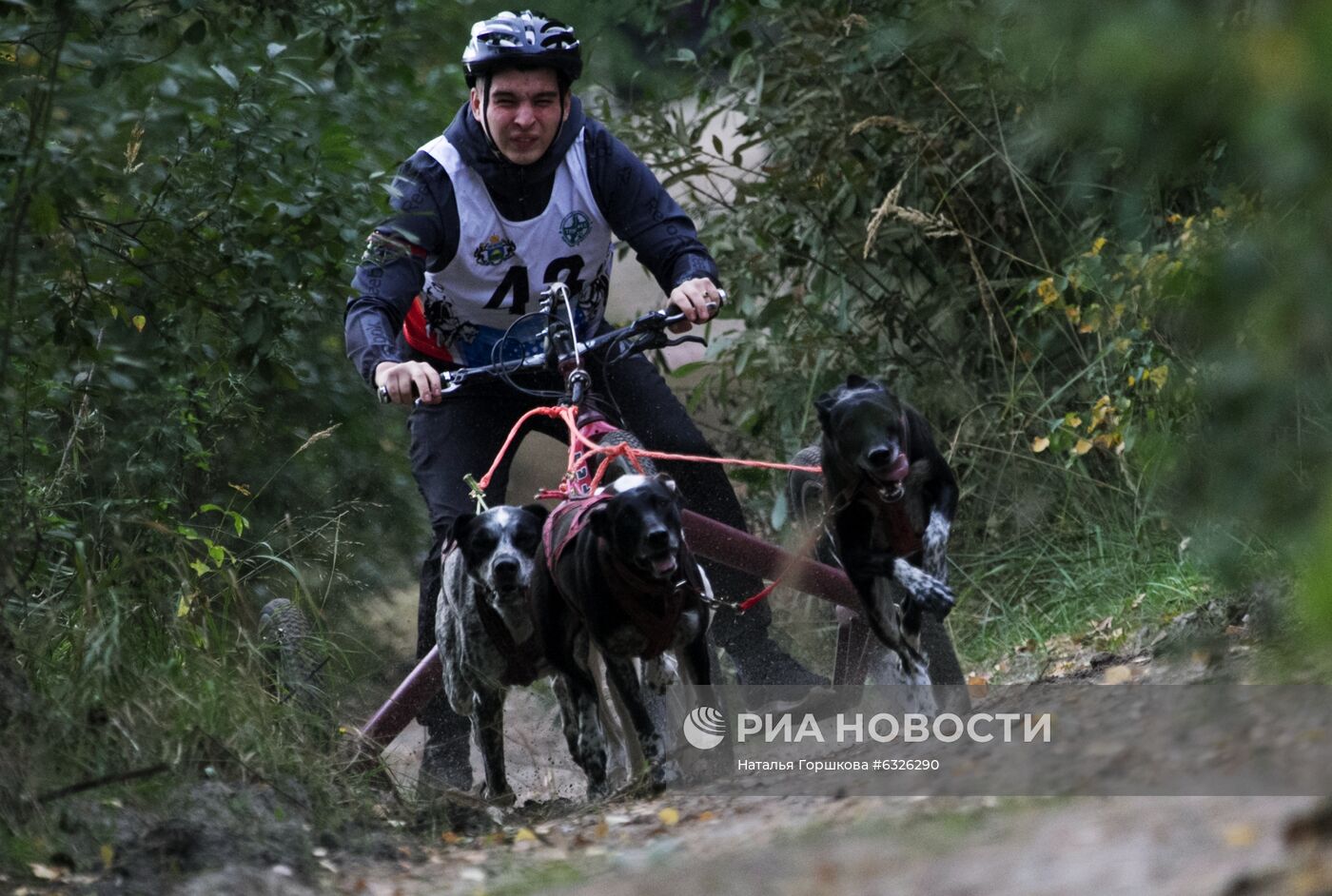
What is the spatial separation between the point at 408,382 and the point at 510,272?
742 millimetres

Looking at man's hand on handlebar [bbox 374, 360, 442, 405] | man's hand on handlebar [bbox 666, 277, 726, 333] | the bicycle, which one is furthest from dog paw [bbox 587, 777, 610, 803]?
man's hand on handlebar [bbox 666, 277, 726, 333]

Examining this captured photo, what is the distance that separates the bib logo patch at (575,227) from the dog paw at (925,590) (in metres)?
1.51

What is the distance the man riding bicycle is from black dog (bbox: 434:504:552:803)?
274 mm

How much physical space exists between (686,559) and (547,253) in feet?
4.29

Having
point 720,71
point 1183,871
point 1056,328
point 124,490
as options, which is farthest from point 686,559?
point 720,71

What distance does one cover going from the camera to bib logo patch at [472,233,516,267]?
557 cm

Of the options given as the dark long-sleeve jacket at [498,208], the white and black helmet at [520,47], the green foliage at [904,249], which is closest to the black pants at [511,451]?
the dark long-sleeve jacket at [498,208]

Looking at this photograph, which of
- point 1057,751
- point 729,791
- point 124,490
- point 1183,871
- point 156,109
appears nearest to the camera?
point 1183,871

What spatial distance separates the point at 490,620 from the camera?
524 cm

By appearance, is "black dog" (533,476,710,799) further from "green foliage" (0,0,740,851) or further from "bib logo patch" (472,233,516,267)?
"bib logo patch" (472,233,516,267)

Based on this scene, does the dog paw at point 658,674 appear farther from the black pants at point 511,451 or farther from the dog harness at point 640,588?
the black pants at point 511,451

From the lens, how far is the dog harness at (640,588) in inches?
181

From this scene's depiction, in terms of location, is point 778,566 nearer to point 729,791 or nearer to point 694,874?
point 729,791

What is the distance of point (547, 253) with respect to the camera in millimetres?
5648
